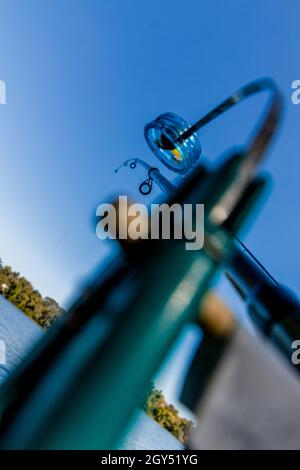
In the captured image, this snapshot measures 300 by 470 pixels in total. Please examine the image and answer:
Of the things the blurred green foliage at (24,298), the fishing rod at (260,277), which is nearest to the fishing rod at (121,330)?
the fishing rod at (260,277)

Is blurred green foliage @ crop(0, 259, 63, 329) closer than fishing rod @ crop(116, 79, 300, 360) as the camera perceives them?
No

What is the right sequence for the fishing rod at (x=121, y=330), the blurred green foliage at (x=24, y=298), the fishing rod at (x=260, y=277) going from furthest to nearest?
the blurred green foliage at (x=24, y=298) < the fishing rod at (x=260, y=277) < the fishing rod at (x=121, y=330)

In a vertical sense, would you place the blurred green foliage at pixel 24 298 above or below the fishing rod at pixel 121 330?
above

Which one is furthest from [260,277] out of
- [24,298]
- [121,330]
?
[24,298]

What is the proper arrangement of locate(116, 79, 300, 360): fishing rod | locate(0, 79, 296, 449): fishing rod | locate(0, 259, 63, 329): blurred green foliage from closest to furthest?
locate(0, 79, 296, 449): fishing rod < locate(116, 79, 300, 360): fishing rod < locate(0, 259, 63, 329): blurred green foliage

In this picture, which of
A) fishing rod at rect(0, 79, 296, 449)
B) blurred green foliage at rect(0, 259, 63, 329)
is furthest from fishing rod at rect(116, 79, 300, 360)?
blurred green foliage at rect(0, 259, 63, 329)

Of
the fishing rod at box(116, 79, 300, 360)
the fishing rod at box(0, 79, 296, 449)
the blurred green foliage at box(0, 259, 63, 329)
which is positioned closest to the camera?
the fishing rod at box(0, 79, 296, 449)

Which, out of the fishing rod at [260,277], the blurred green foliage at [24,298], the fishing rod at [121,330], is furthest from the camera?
the blurred green foliage at [24,298]

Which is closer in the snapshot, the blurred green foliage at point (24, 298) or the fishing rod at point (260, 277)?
the fishing rod at point (260, 277)

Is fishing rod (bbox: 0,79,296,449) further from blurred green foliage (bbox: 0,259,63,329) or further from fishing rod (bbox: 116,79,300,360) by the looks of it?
blurred green foliage (bbox: 0,259,63,329)

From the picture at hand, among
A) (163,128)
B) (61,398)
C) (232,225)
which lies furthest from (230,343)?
(163,128)

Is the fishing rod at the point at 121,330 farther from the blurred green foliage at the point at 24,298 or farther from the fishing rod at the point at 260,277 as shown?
the blurred green foliage at the point at 24,298
